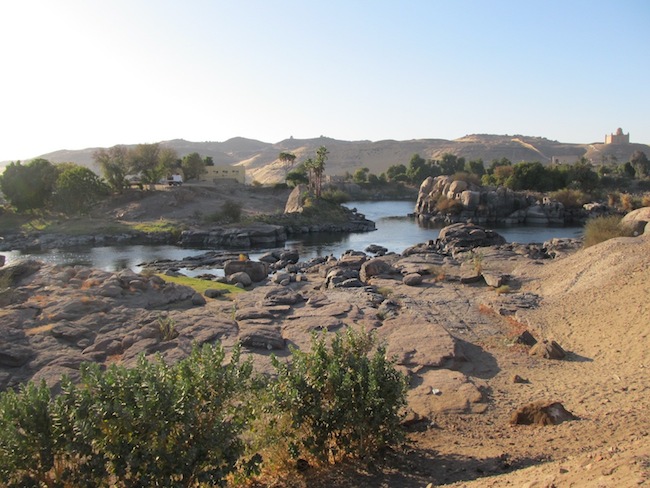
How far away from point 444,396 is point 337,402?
3.53 m

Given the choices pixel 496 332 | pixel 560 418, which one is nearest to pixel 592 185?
pixel 496 332

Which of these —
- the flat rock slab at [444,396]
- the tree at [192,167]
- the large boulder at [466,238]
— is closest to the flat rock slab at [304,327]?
the flat rock slab at [444,396]

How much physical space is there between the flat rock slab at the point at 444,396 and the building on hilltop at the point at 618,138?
184572 mm

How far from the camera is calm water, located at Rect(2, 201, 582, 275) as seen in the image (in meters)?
41.1

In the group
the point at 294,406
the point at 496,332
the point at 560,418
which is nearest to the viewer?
the point at 294,406

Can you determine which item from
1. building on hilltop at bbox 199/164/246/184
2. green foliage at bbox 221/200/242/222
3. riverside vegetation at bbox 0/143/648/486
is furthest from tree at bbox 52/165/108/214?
riverside vegetation at bbox 0/143/648/486

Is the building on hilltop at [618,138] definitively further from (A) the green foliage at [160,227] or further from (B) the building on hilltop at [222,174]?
(A) the green foliage at [160,227]

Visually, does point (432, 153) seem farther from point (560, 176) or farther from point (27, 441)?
point (27, 441)

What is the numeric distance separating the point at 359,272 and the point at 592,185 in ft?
197

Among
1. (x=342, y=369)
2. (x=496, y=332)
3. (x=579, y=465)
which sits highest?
(x=342, y=369)

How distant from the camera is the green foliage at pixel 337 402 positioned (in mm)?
6941

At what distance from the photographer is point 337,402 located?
276 inches

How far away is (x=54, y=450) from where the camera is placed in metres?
5.80

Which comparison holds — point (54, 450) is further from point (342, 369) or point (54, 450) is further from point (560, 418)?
point (560, 418)
